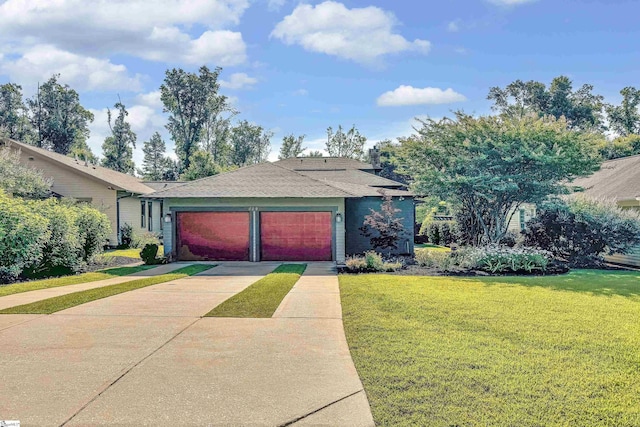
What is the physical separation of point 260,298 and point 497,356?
5.36 meters

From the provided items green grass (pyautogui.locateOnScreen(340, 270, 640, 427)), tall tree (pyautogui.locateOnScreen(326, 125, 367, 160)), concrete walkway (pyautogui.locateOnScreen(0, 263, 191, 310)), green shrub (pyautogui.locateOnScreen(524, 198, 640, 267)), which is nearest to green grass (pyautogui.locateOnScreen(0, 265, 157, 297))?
concrete walkway (pyautogui.locateOnScreen(0, 263, 191, 310))

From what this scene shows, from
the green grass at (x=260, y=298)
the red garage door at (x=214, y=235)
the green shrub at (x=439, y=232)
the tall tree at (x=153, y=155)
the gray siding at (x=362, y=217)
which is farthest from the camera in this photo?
the tall tree at (x=153, y=155)

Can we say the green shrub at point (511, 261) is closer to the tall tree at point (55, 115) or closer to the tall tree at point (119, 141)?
the tall tree at point (55, 115)

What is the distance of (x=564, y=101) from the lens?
153ft

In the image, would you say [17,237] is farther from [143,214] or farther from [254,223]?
[143,214]

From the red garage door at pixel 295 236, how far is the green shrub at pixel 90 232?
225 inches

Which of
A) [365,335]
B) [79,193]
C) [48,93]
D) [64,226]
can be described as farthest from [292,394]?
[48,93]

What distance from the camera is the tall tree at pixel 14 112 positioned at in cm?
4341

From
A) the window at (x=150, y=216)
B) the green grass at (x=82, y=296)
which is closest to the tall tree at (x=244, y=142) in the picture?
the window at (x=150, y=216)

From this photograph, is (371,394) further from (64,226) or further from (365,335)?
(64,226)

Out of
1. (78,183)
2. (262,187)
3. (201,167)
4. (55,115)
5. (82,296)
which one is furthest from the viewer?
(55,115)

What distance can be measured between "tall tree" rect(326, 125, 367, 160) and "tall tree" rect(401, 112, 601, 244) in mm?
39528

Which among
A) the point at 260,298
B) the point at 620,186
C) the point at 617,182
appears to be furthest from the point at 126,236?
the point at 617,182

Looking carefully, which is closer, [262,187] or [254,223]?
[254,223]
